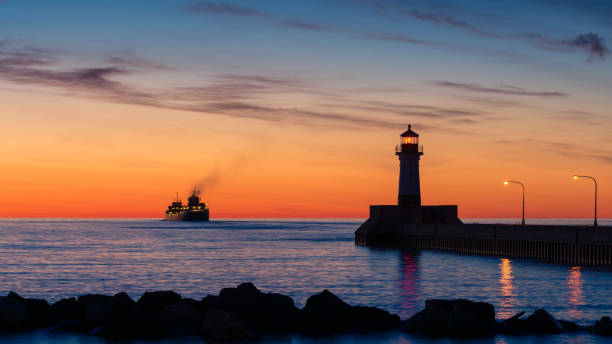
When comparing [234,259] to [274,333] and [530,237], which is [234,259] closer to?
[530,237]

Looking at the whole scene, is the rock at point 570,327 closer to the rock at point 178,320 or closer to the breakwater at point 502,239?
the rock at point 178,320

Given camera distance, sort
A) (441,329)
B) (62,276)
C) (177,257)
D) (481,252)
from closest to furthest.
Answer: (441,329) < (62,276) < (481,252) < (177,257)

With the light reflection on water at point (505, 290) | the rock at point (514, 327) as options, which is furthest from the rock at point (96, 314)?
the light reflection on water at point (505, 290)

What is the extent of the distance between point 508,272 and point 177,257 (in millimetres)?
34753

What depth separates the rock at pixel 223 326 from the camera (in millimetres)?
23531

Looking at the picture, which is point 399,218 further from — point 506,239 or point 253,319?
point 253,319

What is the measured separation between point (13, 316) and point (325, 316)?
11049 millimetres

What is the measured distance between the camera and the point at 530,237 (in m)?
59.3

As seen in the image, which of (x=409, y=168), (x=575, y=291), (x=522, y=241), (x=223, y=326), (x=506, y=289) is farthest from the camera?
(x=409, y=168)

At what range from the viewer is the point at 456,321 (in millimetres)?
24422

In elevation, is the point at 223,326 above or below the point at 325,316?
below

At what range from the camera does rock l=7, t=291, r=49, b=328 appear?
85.8 ft

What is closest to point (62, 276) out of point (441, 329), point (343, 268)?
point (343, 268)

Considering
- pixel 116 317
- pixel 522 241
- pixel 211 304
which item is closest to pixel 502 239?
pixel 522 241
